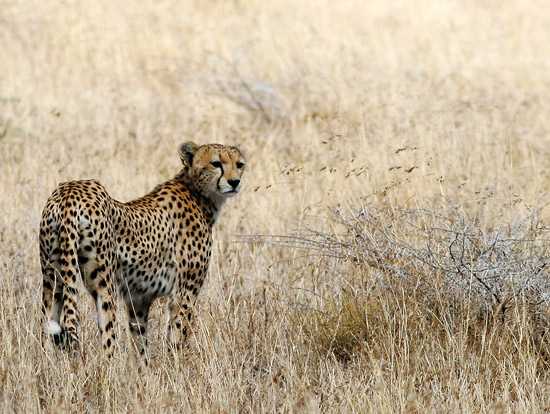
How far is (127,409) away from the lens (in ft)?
13.1

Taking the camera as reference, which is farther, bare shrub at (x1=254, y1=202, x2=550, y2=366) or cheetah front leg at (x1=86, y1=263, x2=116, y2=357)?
bare shrub at (x1=254, y1=202, x2=550, y2=366)

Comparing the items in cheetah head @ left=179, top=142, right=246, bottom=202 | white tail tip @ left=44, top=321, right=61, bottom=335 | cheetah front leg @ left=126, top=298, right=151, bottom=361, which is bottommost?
cheetah front leg @ left=126, top=298, right=151, bottom=361

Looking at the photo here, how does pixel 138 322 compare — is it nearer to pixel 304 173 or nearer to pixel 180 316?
pixel 180 316

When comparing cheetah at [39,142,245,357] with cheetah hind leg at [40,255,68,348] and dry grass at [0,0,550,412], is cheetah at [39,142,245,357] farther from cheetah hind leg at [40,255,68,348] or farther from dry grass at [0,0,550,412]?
dry grass at [0,0,550,412]

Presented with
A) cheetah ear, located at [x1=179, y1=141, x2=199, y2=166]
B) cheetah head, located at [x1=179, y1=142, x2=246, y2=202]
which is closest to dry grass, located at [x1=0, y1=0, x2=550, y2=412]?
cheetah head, located at [x1=179, y1=142, x2=246, y2=202]

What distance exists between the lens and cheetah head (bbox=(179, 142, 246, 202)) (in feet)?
16.8

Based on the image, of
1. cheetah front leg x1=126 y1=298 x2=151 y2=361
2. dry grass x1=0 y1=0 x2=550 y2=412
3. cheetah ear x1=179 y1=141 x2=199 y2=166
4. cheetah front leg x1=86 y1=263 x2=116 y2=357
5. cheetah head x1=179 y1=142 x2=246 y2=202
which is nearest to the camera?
dry grass x1=0 y1=0 x2=550 y2=412

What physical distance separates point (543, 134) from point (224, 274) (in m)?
4.66

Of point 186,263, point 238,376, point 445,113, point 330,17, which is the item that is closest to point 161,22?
point 330,17

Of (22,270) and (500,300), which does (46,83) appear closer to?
(22,270)

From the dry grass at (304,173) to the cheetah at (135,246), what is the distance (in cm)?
14

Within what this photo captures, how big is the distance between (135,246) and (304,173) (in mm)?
3949

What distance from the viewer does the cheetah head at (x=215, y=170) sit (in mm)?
5121

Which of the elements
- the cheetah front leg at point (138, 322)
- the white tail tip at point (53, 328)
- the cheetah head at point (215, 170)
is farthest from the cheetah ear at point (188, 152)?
the white tail tip at point (53, 328)
